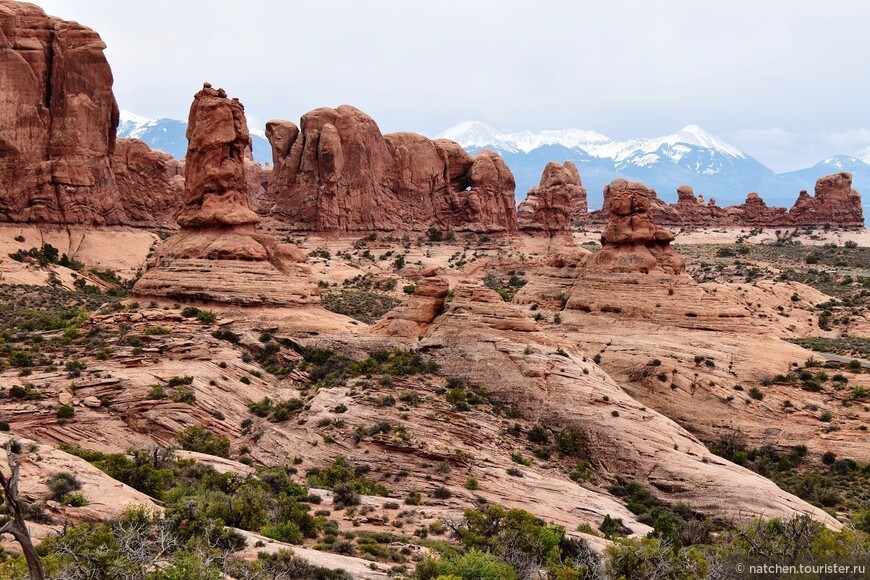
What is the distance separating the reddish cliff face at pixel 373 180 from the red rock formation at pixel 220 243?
45824 millimetres

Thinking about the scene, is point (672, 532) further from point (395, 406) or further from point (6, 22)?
point (6, 22)

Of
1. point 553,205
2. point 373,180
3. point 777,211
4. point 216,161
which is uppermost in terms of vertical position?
point 373,180

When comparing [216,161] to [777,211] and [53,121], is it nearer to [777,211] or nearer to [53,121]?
[53,121]

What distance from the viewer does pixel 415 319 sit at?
38.4m

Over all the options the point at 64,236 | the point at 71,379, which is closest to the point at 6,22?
the point at 64,236

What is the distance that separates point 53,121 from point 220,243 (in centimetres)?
A: 3734

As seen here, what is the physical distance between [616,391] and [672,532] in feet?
27.7

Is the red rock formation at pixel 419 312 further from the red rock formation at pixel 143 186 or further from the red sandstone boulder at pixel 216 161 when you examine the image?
the red rock formation at pixel 143 186

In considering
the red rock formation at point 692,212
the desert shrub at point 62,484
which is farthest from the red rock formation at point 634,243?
the red rock formation at point 692,212

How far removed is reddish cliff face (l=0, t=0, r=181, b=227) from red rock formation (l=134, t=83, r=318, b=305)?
27.8m

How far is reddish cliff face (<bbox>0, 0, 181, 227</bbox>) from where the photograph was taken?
226 feet

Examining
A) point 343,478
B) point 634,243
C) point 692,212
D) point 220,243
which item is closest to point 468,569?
point 343,478

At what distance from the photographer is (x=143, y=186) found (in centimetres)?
8569

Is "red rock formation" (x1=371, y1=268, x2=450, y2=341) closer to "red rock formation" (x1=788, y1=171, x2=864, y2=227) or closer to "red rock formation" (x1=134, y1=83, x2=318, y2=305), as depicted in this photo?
"red rock formation" (x1=134, y1=83, x2=318, y2=305)
